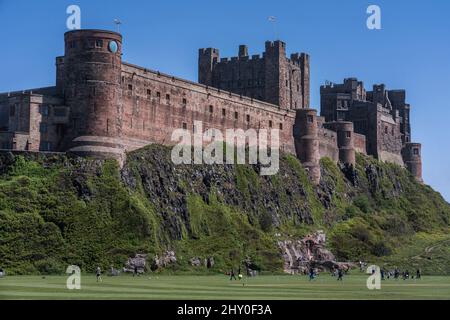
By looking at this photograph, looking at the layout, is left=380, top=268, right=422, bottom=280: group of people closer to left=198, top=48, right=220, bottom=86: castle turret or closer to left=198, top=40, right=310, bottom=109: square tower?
left=198, top=40, right=310, bottom=109: square tower

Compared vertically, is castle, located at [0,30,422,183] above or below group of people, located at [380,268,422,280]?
above

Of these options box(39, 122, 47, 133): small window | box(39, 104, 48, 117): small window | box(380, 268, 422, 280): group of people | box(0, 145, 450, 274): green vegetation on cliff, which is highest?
box(39, 104, 48, 117): small window

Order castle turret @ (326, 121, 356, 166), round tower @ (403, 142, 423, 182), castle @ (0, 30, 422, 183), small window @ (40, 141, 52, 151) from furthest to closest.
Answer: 1. round tower @ (403, 142, 423, 182)
2. castle turret @ (326, 121, 356, 166)
3. small window @ (40, 141, 52, 151)
4. castle @ (0, 30, 422, 183)

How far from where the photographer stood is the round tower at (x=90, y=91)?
339 ft

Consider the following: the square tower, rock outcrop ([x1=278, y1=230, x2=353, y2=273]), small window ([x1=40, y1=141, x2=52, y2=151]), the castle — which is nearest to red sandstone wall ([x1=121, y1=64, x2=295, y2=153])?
Result: the castle

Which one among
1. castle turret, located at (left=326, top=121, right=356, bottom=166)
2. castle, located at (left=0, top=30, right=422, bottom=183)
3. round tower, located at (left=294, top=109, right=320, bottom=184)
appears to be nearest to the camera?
castle, located at (left=0, top=30, right=422, bottom=183)

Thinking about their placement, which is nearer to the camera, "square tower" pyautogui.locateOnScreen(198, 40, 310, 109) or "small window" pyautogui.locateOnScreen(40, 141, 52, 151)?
"small window" pyautogui.locateOnScreen(40, 141, 52, 151)

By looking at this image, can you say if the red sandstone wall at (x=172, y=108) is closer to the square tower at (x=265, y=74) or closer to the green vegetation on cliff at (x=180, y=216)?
the green vegetation on cliff at (x=180, y=216)

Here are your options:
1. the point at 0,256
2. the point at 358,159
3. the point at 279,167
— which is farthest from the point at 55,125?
the point at 358,159

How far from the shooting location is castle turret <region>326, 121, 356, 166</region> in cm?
15938

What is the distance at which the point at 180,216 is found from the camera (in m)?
109

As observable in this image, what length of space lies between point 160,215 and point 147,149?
416 inches

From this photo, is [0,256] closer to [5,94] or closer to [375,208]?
[5,94]

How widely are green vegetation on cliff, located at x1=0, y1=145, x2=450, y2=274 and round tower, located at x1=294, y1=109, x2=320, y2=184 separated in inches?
99.8
